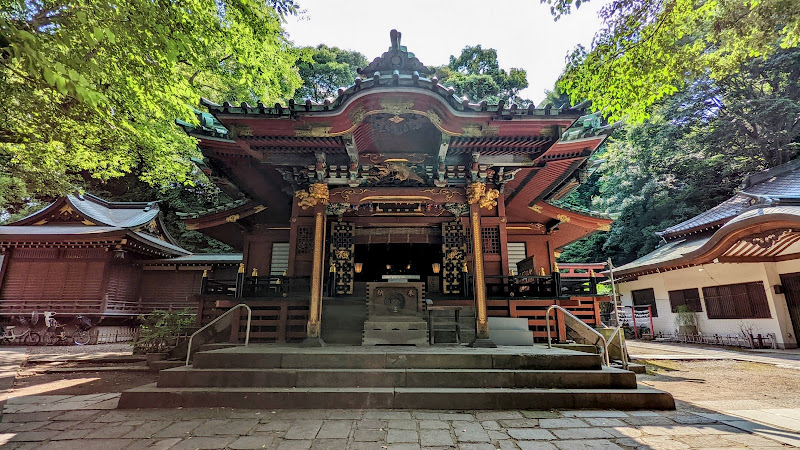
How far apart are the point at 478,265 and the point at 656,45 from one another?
5075 mm

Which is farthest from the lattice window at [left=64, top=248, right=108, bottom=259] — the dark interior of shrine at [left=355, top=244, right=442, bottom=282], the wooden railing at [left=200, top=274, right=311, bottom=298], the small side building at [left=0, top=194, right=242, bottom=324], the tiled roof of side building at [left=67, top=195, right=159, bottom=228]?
the dark interior of shrine at [left=355, top=244, right=442, bottom=282]

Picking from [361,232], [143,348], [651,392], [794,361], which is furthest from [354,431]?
[794,361]

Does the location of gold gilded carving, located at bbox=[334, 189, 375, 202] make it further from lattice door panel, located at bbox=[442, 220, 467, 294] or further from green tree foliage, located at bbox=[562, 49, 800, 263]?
green tree foliage, located at bbox=[562, 49, 800, 263]

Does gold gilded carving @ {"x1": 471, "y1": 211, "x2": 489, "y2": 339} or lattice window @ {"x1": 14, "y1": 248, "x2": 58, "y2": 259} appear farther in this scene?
lattice window @ {"x1": 14, "y1": 248, "x2": 58, "y2": 259}

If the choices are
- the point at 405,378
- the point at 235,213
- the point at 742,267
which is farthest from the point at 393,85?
the point at 742,267

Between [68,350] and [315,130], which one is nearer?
Result: [315,130]

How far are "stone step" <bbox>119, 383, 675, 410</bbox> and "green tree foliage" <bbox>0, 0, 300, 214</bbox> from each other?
13.1 feet

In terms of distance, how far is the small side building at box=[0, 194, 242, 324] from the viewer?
16.2 metres

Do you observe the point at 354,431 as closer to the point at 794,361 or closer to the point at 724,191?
the point at 794,361

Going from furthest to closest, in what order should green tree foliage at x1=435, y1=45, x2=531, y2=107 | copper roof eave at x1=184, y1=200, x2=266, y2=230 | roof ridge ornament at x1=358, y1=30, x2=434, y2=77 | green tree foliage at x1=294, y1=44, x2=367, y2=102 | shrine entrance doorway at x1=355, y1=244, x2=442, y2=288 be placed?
green tree foliage at x1=435, y1=45, x2=531, y2=107, green tree foliage at x1=294, y1=44, x2=367, y2=102, shrine entrance doorway at x1=355, y1=244, x2=442, y2=288, copper roof eave at x1=184, y1=200, x2=266, y2=230, roof ridge ornament at x1=358, y1=30, x2=434, y2=77

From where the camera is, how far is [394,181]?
8055mm

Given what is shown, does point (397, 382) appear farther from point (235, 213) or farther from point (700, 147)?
point (700, 147)

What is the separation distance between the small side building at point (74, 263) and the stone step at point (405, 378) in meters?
14.2

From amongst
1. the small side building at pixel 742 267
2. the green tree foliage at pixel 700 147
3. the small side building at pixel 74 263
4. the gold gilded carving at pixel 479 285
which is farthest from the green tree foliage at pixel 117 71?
the green tree foliage at pixel 700 147
